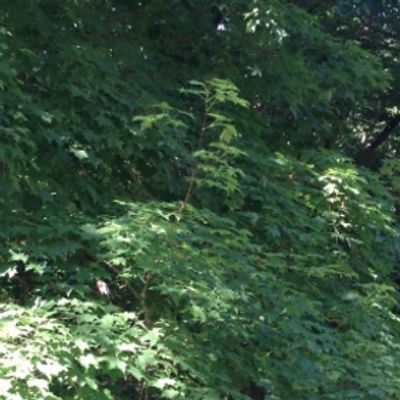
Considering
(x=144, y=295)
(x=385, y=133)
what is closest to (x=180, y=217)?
(x=144, y=295)

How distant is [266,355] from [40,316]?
1473 mm

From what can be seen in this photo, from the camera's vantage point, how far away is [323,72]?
6336 millimetres

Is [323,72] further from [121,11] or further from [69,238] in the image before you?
[69,238]

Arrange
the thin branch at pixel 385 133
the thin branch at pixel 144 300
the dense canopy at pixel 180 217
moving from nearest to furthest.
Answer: the dense canopy at pixel 180 217, the thin branch at pixel 144 300, the thin branch at pixel 385 133

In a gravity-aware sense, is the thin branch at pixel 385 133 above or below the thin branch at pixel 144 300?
above

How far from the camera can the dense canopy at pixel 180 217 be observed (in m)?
3.61

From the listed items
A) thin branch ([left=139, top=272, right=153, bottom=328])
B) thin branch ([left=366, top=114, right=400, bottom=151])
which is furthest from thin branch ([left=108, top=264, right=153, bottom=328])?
thin branch ([left=366, top=114, right=400, bottom=151])

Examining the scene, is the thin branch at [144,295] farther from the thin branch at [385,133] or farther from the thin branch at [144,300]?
the thin branch at [385,133]

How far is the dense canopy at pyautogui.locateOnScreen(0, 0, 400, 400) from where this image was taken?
361 cm

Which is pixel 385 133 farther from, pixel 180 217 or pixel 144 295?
pixel 144 295

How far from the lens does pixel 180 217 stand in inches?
163

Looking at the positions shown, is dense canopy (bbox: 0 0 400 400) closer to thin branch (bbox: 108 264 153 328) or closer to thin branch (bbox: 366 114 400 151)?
thin branch (bbox: 108 264 153 328)

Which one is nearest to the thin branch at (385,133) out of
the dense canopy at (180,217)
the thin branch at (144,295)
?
the dense canopy at (180,217)

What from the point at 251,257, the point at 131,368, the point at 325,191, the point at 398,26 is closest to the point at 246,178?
the point at 325,191
